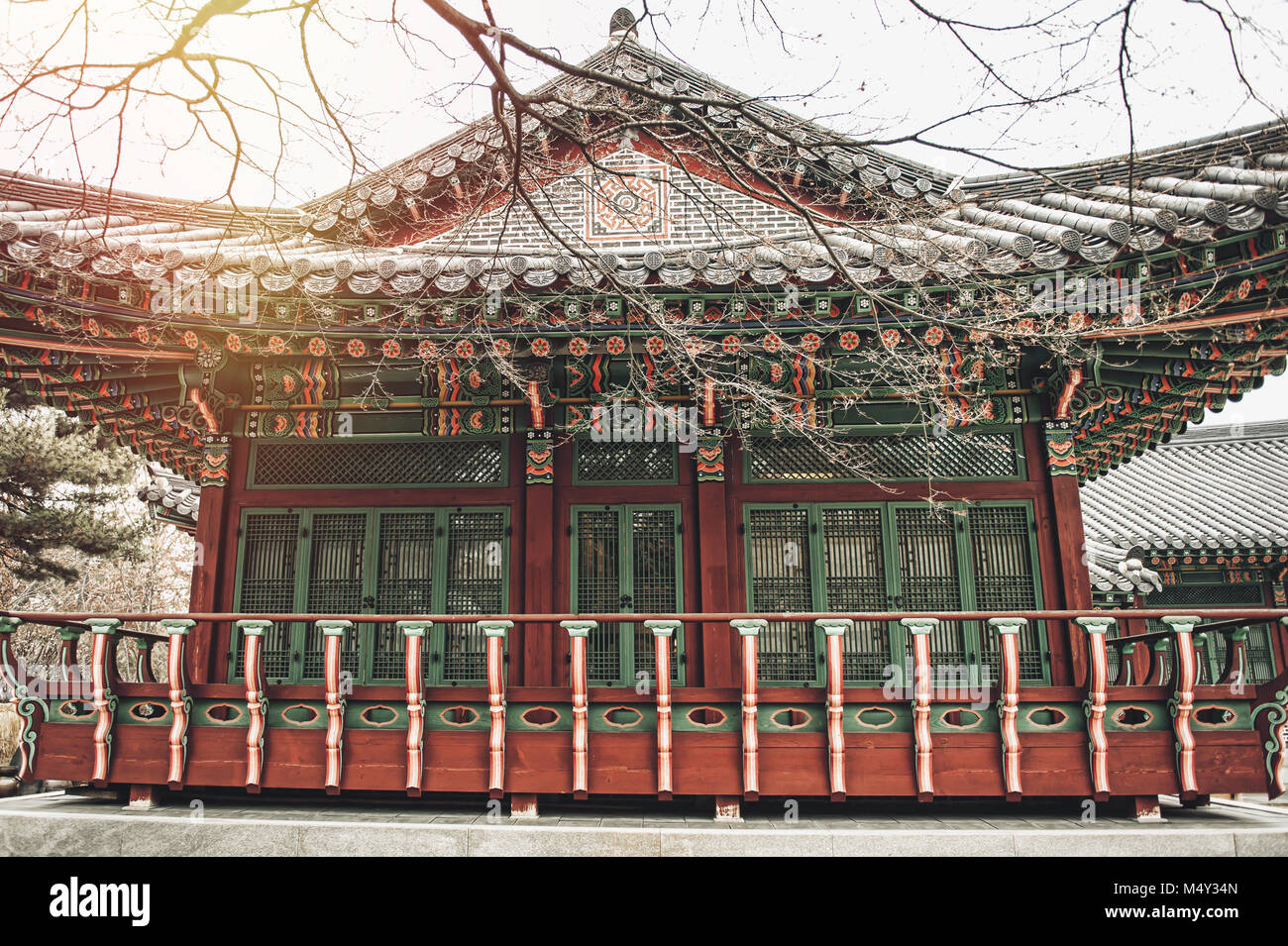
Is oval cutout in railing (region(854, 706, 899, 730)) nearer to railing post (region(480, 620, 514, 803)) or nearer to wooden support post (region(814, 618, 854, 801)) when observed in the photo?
wooden support post (region(814, 618, 854, 801))

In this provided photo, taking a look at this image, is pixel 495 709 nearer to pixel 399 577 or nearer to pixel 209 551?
pixel 399 577

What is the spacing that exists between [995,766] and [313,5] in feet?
21.7

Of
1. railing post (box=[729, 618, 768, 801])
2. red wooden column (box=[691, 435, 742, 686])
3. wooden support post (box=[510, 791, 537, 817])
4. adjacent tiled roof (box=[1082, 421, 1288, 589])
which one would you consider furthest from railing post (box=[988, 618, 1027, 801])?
adjacent tiled roof (box=[1082, 421, 1288, 589])

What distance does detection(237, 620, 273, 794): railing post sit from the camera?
20.7 ft

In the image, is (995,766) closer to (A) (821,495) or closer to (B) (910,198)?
(A) (821,495)

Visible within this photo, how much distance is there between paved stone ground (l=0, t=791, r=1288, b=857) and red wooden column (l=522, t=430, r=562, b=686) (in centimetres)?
134

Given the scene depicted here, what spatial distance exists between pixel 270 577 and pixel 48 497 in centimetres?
1022

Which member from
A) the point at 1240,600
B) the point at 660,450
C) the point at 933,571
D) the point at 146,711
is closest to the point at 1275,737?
the point at 933,571

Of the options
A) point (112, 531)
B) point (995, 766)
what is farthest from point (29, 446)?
point (995, 766)

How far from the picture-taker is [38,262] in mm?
6426

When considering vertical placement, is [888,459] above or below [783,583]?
above

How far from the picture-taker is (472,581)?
7.86 meters

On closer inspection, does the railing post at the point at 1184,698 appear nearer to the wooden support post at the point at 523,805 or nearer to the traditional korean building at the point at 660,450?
the traditional korean building at the point at 660,450

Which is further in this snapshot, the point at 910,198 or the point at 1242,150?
the point at 910,198
